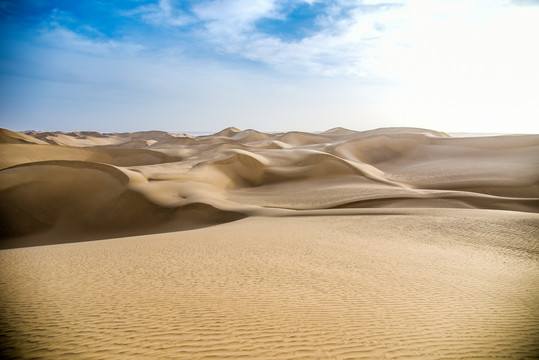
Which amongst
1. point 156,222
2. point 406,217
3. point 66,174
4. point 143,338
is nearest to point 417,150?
point 406,217

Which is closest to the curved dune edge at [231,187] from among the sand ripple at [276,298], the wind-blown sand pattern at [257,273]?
the wind-blown sand pattern at [257,273]

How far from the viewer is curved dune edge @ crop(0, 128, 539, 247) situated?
15398mm

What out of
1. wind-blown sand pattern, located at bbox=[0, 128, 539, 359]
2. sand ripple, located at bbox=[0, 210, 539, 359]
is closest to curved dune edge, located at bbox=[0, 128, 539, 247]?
wind-blown sand pattern, located at bbox=[0, 128, 539, 359]

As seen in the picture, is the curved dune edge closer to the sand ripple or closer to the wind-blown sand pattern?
the wind-blown sand pattern

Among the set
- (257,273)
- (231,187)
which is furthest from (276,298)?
(231,187)

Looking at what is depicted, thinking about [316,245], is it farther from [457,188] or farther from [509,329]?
[457,188]

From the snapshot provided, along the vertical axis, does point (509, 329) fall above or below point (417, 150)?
below

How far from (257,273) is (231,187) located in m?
17.6

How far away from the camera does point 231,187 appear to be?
23.5m

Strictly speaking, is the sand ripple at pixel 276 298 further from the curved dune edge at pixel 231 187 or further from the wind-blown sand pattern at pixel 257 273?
the curved dune edge at pixel 231 187

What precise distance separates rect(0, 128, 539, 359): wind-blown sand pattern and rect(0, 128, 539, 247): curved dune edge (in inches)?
4.5

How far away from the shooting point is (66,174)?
18969 millimetres

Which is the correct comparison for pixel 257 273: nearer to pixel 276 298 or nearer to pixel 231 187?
pixel 276 298

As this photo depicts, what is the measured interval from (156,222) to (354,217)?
8.64 meters
